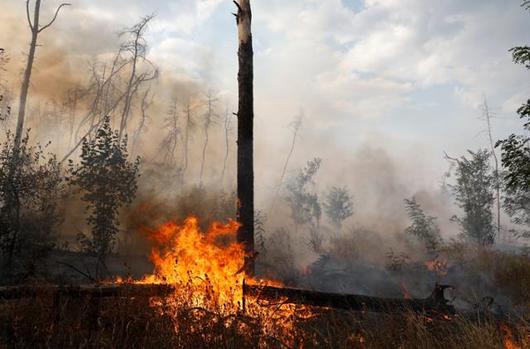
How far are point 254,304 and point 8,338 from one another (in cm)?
370

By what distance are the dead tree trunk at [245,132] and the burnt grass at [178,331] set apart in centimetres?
311

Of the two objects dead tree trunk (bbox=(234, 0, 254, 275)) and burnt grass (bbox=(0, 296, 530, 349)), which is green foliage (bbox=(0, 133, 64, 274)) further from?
burnt grass (bbox=(0, 296, 530, 349))

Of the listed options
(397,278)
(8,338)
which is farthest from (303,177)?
(8,338)

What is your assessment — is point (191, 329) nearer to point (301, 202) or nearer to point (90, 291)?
point (90, 291)

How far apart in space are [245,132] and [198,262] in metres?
3.52

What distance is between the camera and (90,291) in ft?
21.8

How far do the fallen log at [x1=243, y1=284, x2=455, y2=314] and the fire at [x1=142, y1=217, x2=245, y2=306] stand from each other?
511 mm

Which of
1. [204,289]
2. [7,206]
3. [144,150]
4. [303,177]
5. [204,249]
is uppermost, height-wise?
[144,150]

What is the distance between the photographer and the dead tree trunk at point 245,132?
948 centimetres

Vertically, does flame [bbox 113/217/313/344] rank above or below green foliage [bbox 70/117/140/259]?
below

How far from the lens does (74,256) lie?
697 inches

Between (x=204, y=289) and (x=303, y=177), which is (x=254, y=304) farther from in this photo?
(x=303, y=177)

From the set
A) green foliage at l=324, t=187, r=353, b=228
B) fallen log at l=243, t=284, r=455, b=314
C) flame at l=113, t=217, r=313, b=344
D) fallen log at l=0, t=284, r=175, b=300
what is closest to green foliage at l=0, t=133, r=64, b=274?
flame at l=113, t=217, r=313, b=344

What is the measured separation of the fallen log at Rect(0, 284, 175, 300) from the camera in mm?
6387
